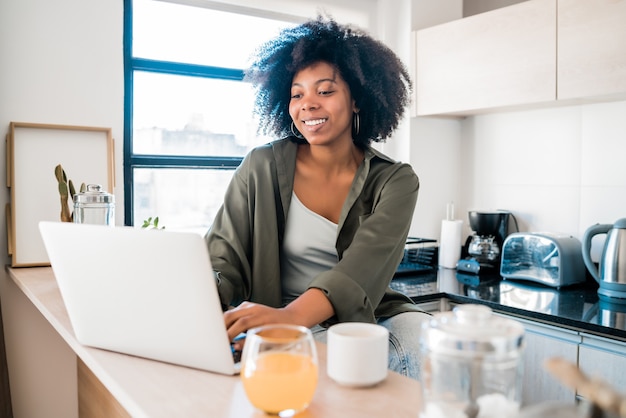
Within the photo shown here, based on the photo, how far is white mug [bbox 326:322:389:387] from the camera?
832mm

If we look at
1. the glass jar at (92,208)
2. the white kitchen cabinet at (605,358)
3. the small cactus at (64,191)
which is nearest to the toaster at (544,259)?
the white kitchen cabinet at (605,358)

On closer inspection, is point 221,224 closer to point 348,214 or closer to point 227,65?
point 348,214

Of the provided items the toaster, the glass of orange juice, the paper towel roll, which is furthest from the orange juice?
the paper towel roll

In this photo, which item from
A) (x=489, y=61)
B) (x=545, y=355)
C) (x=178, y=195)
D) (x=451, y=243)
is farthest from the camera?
(x=451, y=243)

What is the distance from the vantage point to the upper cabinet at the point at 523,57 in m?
2.13

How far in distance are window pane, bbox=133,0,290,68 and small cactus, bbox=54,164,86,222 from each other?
0.69m

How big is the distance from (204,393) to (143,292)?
179 millimetres

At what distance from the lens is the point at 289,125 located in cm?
186

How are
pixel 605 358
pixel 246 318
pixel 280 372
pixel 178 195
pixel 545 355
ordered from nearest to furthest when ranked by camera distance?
pixel 280 372, pixel 246 318, pixel 605 358, pixel 545 355, pixel 178 195

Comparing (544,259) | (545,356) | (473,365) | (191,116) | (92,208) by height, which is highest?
(191,116)

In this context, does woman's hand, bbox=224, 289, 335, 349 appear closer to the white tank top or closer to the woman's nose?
the white tank top

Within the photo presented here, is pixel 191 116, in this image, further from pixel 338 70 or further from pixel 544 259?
pixel 544 259

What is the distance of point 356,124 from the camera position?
72.5 inches

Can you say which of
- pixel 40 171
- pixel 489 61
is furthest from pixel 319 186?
pixel 489 61
